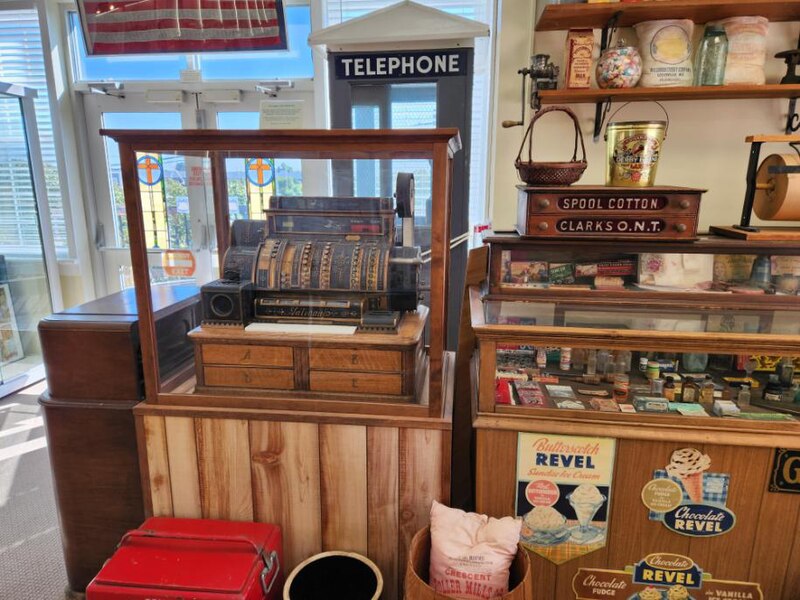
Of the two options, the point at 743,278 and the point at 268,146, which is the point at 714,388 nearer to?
the point at 743,278

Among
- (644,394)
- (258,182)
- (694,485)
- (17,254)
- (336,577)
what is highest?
(258,182)

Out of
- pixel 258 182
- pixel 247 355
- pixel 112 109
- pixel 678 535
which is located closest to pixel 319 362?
pixel 247 355

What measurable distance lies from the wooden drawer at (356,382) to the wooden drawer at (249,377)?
9 cm

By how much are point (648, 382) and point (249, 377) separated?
4.08ft

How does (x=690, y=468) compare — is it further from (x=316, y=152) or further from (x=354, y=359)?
(x=316, y=152)

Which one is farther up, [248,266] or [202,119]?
[202,119]

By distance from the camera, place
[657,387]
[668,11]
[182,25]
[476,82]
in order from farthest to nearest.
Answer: [182,25] < [476,82] < [668,11] < [657,387]

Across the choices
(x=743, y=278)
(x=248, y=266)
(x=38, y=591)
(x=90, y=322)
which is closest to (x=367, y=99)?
(x=248, y=266)

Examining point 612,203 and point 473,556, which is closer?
point 473,556

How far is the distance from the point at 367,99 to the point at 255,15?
3.98 feet

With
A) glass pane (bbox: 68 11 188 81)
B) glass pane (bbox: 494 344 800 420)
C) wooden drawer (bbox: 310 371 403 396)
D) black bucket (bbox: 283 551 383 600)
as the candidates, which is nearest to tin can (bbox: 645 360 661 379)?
glass pane (bbox: 494 344 800 420)

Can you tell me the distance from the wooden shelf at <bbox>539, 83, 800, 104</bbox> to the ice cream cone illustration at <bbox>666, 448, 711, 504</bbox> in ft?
4.04

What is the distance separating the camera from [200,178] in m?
1.76

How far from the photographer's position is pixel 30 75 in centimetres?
361
